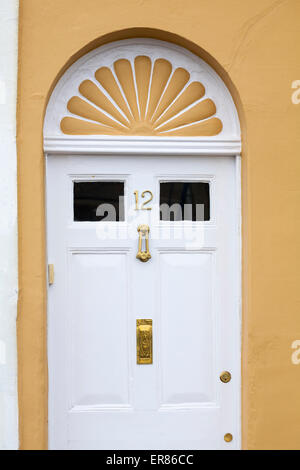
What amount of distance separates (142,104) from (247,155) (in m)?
0.73

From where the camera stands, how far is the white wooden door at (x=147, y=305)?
9.36 ft

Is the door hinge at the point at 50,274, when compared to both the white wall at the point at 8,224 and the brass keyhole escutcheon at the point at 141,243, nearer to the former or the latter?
the white wall at the point at 8,224

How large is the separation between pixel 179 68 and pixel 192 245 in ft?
3.66

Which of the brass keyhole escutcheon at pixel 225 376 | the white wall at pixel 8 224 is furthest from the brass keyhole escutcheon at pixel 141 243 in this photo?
the brass keyhole escutcheon at pixel 225 376

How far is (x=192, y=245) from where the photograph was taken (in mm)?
2902

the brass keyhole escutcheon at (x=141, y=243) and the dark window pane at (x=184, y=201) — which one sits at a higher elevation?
the dark window pane at (x=184, y=201)

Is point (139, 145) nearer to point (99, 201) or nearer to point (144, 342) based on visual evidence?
point (99, 201)

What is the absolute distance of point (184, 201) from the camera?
2924mm

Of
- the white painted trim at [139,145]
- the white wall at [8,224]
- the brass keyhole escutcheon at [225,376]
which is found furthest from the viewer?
the brass keyhole escutcheon at [225,376]

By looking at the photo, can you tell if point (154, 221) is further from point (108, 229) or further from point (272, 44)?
point (272, 44)

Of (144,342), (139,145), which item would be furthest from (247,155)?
(144,342)

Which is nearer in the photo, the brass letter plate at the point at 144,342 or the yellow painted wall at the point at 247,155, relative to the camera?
the yellow painted wall at the point at 247,155

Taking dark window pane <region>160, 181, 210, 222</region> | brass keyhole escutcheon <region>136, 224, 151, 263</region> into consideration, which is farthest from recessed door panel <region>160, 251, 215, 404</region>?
dark window pane <region>160, 181, 210, 222</region>

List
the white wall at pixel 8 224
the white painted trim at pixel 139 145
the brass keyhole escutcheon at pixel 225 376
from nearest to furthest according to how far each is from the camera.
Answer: the white wall at pixel 8 224 < the white painted trim at pixel 139 145 < the brass keyhole escutcheon at pixel 225 376
